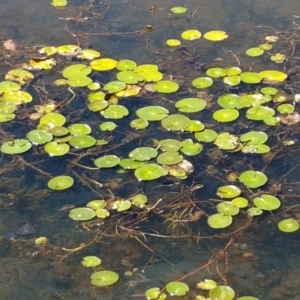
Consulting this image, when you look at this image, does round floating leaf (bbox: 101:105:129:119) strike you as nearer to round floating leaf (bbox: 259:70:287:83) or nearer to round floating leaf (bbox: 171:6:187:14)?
round floating leaf (bbox: 259:70:287:83)

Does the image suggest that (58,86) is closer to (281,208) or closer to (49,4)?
(49,4)

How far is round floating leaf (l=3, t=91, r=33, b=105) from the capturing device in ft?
10.1

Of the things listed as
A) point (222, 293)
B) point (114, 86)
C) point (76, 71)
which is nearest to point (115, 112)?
point (114, 86)

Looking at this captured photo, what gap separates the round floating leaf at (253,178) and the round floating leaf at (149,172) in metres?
0.34

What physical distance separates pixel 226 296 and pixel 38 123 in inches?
50.2

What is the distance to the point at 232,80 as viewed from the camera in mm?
3250

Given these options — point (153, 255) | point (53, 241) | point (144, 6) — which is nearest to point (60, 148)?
point (53, 241)

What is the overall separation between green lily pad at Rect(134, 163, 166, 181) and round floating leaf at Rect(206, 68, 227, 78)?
806 millimetres

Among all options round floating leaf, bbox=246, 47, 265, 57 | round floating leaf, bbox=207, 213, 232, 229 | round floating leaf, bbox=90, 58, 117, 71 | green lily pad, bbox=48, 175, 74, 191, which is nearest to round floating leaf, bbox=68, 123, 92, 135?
green lily pad, bbox=48, 175, 74, 191

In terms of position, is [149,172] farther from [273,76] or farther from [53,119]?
[273,76]

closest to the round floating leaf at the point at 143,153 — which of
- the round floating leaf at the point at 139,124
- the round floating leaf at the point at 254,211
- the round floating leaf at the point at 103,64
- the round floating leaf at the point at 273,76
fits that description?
the round floating leaf at the point at 139,124

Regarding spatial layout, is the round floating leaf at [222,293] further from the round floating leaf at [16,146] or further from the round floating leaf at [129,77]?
the round floating leaf at [129,77]

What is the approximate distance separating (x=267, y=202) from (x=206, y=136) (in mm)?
479

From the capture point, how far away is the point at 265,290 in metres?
2.23
